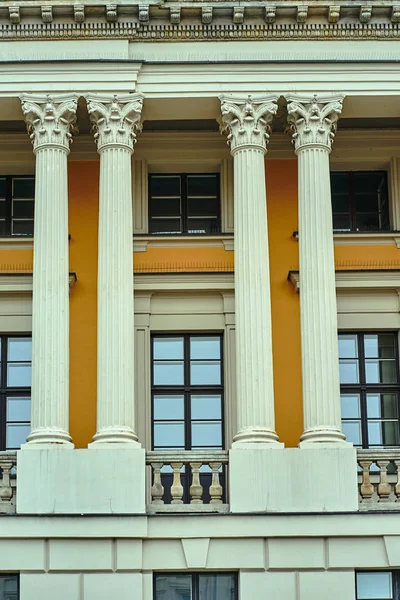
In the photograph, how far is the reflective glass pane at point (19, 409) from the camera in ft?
81.9

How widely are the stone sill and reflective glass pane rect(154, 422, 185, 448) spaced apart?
3053 millimetres

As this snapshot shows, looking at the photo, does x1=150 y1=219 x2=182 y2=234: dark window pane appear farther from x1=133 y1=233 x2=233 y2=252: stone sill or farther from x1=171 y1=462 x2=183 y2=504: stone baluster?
x1=171 y1=462 x2=183 y2=504: stone baluster

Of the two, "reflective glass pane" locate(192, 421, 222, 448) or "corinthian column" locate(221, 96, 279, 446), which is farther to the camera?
"reflective glass pane" locate(192, 421, 222, 448)

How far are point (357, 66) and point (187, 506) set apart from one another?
7.55m

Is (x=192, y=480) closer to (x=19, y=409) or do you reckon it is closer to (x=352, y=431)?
(x=352, y=431)

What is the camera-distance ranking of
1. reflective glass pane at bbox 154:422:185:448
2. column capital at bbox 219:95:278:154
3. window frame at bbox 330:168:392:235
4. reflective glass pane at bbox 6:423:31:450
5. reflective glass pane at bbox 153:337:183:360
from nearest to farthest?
column capital at bbox 219:95:278:154, reflective glass pane at bbox 6:423:31:450, reflective glass pane at bbox 154:422:185:448, reflective glass pane at bbox 153:337:183:360, window frame at bbox 330:168:392:235

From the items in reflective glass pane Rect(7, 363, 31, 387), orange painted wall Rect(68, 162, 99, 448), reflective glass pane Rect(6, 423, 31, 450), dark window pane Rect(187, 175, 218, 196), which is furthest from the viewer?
dark window pane Rect(187, 175, 218, 196)

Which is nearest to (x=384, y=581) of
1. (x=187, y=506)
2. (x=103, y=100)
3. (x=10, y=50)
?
(x=187, y=506)

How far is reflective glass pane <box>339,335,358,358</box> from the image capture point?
2539cm

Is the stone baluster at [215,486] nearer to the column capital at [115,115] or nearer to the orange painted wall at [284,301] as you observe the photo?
the orange painted wall at [284,301]

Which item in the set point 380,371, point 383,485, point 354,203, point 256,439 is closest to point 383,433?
point 380,371

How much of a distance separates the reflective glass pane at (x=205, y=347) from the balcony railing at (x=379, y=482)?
3.54m

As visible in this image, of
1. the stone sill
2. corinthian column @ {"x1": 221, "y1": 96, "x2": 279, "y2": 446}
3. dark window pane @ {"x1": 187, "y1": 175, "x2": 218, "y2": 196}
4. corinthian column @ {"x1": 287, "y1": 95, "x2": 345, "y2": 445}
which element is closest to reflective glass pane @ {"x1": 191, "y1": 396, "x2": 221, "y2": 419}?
corinthian column @ {"x1": 221, "y1": 96, "x2": 279, "y2": 446}

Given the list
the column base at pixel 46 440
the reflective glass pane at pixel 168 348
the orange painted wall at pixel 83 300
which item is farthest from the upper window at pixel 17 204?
the column base at pixel 46 440
